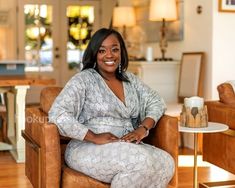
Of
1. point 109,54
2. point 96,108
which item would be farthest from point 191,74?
point 96,108

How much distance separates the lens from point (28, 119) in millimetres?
2799

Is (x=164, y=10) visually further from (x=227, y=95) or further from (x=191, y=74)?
(x=227, y=95)

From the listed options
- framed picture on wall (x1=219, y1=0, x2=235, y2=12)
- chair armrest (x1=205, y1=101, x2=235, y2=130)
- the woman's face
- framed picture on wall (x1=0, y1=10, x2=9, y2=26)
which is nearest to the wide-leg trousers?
the woman's face

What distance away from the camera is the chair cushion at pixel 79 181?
2258 millimetres

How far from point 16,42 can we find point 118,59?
6.48 metres

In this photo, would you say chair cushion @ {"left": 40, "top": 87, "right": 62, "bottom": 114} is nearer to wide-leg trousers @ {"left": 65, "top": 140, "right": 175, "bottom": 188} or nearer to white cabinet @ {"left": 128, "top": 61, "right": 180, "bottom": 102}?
wide-leg trousers @ {"left": 65, "top": 140, "right": 175, "bottom": 188}

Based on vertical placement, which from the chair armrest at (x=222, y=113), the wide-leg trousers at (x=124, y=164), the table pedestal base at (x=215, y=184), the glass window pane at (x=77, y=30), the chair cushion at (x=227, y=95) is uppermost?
the glass window pane at (x=77, y=30)

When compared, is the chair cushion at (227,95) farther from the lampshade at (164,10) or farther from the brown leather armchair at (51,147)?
the lampshade at (164,10)

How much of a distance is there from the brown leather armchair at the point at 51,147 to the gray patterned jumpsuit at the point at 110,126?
0.05m

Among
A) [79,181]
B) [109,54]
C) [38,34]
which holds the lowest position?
[79,181]

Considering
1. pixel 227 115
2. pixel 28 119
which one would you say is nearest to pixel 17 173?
pixel 28 119

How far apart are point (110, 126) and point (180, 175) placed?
1.50 metres

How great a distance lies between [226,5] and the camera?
15.2 feet

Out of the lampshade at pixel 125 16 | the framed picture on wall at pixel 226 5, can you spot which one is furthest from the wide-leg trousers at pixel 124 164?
the lampshade at pixel 125 16
